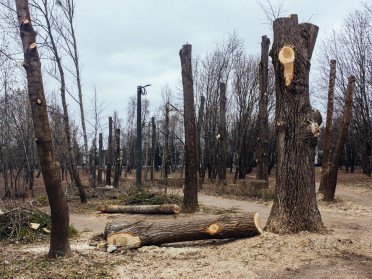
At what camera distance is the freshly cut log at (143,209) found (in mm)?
12648

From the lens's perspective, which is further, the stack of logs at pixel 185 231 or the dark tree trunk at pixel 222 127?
the dark tree trunk at pixel 222 127

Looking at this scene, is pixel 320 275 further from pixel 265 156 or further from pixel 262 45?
pixel 262 45

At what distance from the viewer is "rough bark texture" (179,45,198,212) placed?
478 inches

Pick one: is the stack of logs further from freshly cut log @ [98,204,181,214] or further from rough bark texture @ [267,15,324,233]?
freshly cut log @ [98,204,181,214]

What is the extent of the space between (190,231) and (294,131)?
276cm

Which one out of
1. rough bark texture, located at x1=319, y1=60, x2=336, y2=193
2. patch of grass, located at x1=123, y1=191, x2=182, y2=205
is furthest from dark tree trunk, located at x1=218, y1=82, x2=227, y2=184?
patch of grass, located at x1=123, y1=191, x2=182, y2=205

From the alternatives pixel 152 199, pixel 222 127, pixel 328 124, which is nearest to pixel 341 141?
pixel 328 124

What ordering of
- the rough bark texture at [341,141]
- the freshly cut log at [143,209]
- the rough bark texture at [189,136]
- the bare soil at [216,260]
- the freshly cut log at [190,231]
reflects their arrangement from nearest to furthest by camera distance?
the bare soil at [216,260], the freshly cut log at [190,231], the rough bark texture at [189,136], the freshly cut log at [143,209], the rough bark texture at [341,141]

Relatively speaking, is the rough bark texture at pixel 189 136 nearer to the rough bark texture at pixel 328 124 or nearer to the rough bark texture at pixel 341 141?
the rough bark texture at pixel 341 141

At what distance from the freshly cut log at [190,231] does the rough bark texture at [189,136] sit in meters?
4.21

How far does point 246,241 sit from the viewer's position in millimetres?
7617

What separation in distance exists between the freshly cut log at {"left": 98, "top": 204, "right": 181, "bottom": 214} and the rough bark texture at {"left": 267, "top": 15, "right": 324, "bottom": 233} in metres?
4.90

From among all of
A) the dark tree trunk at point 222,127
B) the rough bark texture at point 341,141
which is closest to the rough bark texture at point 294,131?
the rough bark texture at point 341,141

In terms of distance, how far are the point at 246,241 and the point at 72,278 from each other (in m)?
3.27
